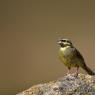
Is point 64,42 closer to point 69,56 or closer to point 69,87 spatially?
point 69,56

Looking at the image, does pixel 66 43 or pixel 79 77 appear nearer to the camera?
pixel 79 77

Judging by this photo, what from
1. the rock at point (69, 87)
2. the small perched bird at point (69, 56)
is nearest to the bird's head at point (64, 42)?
the small perched bird at point (69, 56)

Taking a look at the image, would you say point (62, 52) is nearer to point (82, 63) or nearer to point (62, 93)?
point (82, 63)

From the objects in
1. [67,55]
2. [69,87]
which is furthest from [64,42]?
[69,87]

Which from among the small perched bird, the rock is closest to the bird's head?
the small perched bird

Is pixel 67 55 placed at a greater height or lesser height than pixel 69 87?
greater

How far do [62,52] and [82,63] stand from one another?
218 mm

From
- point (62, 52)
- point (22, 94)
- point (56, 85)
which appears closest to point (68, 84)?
point (56, 85)

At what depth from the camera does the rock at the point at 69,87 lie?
263cm

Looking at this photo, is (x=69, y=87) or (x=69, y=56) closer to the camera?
(x=69, y=87)

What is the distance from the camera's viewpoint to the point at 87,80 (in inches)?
108

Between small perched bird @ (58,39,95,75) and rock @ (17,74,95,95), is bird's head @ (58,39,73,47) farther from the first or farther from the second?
rock @ (17,74,95,95)

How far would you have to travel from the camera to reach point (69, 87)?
8.78ft

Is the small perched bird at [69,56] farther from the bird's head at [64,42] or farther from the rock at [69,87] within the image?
the rock at [69,87]
